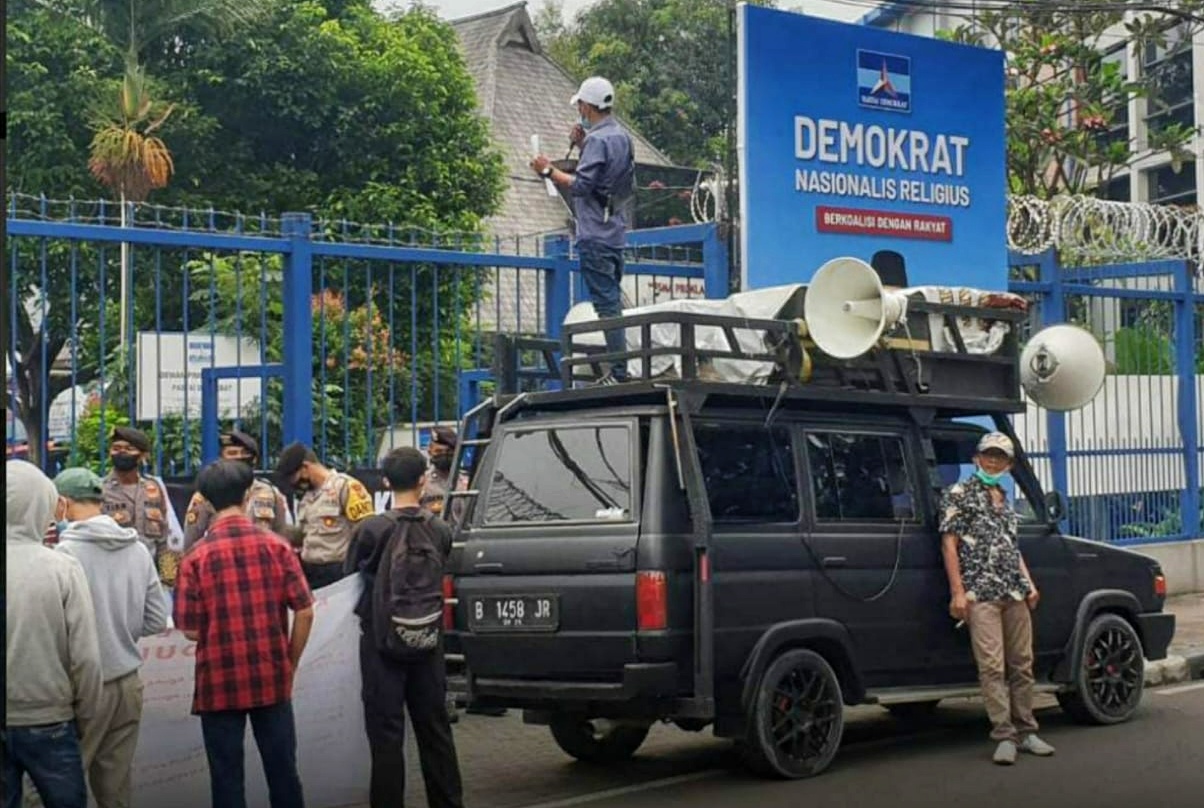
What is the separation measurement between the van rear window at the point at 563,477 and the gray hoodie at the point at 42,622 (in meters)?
2.58

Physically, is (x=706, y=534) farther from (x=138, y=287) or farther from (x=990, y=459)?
(x=138, y=287)

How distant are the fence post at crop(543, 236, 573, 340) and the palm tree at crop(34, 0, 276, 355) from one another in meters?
11.3

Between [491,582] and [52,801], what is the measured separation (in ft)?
8.83

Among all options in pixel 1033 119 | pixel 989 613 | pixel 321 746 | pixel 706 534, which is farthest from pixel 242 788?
pixel 1033 119

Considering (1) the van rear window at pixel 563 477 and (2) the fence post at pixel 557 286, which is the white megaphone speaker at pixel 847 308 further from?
(2) the fence post at pixel 557 286

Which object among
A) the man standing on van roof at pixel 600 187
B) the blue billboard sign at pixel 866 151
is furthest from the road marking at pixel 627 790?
the blue billboard sign at pixel 866 151

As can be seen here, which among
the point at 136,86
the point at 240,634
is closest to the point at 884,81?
the point at 240,634

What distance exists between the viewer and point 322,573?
29.9 ft

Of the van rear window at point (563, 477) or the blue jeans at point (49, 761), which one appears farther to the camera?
the van rear window at point (563, 477)

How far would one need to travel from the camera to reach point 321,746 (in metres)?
7.66

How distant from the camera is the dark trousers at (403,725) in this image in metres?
7.24

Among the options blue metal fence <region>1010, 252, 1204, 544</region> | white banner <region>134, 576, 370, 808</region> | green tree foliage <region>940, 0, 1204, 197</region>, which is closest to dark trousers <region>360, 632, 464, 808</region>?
white banner <region>134, 576, 370, 808</region>

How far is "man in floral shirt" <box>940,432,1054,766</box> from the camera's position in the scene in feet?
28.3

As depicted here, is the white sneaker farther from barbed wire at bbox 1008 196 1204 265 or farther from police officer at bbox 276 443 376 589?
barbed wire at bbox 1008 196 1204 265
